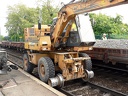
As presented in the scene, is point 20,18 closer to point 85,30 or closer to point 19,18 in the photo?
point 19,18

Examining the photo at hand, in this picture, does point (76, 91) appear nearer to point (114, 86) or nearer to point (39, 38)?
point (114, 86)

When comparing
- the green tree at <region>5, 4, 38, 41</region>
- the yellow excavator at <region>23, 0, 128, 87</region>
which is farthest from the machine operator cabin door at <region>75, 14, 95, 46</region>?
the green tree at <region>5, 4, 38, 41</region>

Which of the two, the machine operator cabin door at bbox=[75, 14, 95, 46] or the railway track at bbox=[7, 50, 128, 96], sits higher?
the machine operator cabin door at bbox=[75, 14, 95, 46]

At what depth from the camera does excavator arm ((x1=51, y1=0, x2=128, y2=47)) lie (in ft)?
17.3

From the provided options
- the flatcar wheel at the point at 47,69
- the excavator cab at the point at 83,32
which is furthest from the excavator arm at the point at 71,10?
the flatcar wheel at the point at 47,69

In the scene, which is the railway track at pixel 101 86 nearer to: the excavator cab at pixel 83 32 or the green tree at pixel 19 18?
the excavator cab at pixel 83 32

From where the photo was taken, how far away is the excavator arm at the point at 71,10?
5.28 m

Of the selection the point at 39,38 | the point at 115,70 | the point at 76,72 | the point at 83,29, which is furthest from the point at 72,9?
the point at 115,70

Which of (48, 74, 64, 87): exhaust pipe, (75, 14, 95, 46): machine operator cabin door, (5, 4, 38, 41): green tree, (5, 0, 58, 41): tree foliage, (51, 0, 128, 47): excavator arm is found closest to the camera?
(51, 0, 128, 47): excavator arm

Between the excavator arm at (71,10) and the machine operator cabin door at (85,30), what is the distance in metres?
0.35

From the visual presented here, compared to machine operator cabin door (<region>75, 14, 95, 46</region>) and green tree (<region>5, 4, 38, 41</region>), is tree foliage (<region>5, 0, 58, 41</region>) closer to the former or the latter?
green tree (<region>5, 4, 38, 41</region>)

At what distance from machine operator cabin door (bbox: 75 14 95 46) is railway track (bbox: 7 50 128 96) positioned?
179cm

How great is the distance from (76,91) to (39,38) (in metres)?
2.68

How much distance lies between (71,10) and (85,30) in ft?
3.46
